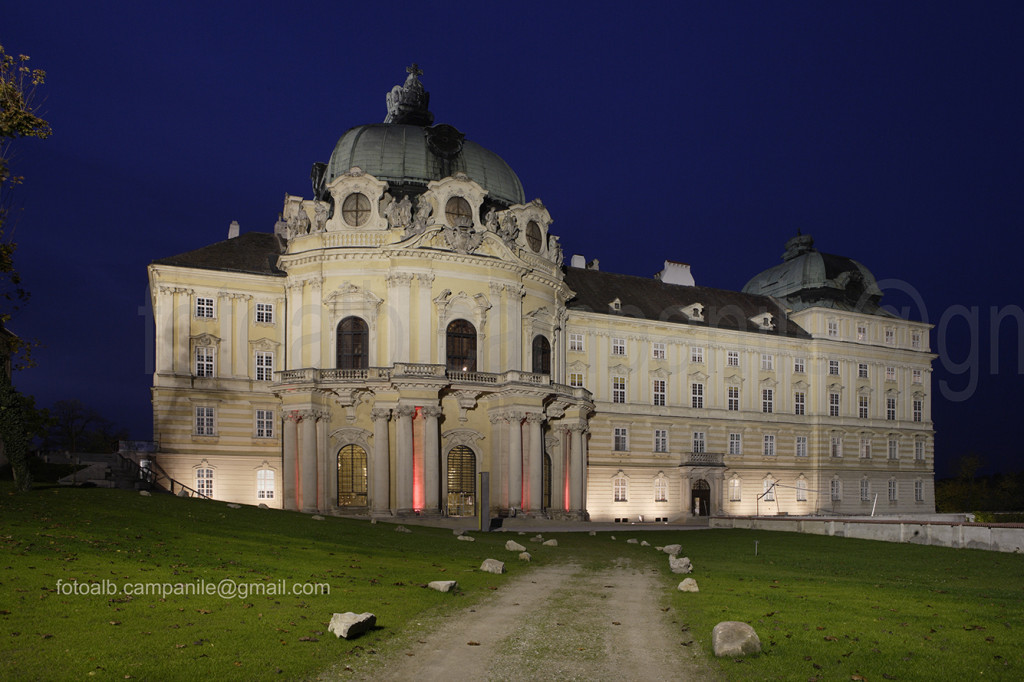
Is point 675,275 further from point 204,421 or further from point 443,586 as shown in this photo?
point 443,586

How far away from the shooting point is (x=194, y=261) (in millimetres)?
58000

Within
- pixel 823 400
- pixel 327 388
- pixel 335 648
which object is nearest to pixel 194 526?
pixel 335 648

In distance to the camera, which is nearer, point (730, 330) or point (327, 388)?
point (327, 388)

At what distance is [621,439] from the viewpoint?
68812 millimetres

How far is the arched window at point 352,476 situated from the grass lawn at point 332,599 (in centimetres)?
2005

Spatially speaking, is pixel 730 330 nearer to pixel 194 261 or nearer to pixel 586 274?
pixel 586 274

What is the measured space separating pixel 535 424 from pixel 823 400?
3195 centimetres

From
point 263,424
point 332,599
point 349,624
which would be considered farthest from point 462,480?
point 349,624

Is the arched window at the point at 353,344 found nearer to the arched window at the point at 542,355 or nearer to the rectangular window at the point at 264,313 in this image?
the rectangular window at the point at 264,313

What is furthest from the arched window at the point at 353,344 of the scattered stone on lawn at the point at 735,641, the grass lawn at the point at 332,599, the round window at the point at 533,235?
the scattered stone on lawn at the point at 735,641

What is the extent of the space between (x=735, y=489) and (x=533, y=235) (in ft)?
92.1

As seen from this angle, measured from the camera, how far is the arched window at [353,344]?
183 ft

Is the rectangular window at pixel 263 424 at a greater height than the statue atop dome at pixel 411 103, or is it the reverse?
the statue atop dome at pixel 411 103

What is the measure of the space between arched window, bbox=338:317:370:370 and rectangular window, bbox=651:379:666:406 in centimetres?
2526
